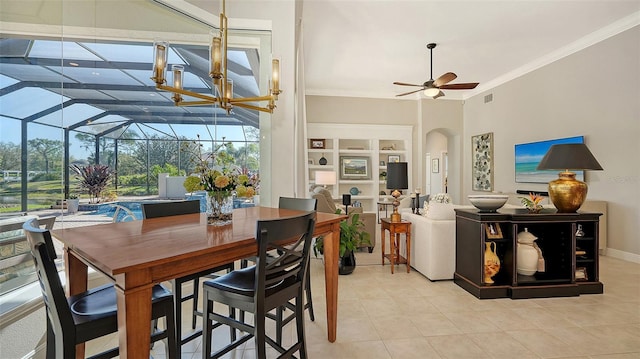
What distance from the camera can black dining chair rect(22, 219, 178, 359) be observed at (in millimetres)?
1024

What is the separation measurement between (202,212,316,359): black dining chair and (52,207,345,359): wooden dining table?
0.12m

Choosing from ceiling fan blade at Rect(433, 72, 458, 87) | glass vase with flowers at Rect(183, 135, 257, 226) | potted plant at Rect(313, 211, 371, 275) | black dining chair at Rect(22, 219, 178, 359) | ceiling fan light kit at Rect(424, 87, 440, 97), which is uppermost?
ceiling fan blade at Rect(433, 72, 458, 87)

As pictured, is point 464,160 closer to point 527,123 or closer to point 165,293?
point 527,123

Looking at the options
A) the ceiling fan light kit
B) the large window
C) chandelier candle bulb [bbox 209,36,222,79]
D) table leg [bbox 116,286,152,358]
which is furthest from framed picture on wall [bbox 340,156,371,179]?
table leg [bbox 116,286,152,358]

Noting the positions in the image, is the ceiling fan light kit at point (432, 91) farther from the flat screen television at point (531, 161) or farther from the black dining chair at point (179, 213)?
the black dining chair at point (179, 213)

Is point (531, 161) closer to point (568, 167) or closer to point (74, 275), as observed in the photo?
point (568, 167)

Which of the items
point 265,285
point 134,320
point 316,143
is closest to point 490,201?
point 265,285

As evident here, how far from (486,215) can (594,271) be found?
1.24 m

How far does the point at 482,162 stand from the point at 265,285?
6.70 meters

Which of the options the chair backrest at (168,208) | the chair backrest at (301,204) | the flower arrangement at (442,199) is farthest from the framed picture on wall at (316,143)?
the chair backrest at (168,208)

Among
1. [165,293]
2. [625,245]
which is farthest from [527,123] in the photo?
[165,293]

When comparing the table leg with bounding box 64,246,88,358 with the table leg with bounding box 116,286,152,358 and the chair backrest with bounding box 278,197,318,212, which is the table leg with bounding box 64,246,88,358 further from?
the chair backrest with bounding box 278,197,318,212

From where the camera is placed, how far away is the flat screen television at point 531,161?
5.04 metres

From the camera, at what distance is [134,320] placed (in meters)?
0.99
